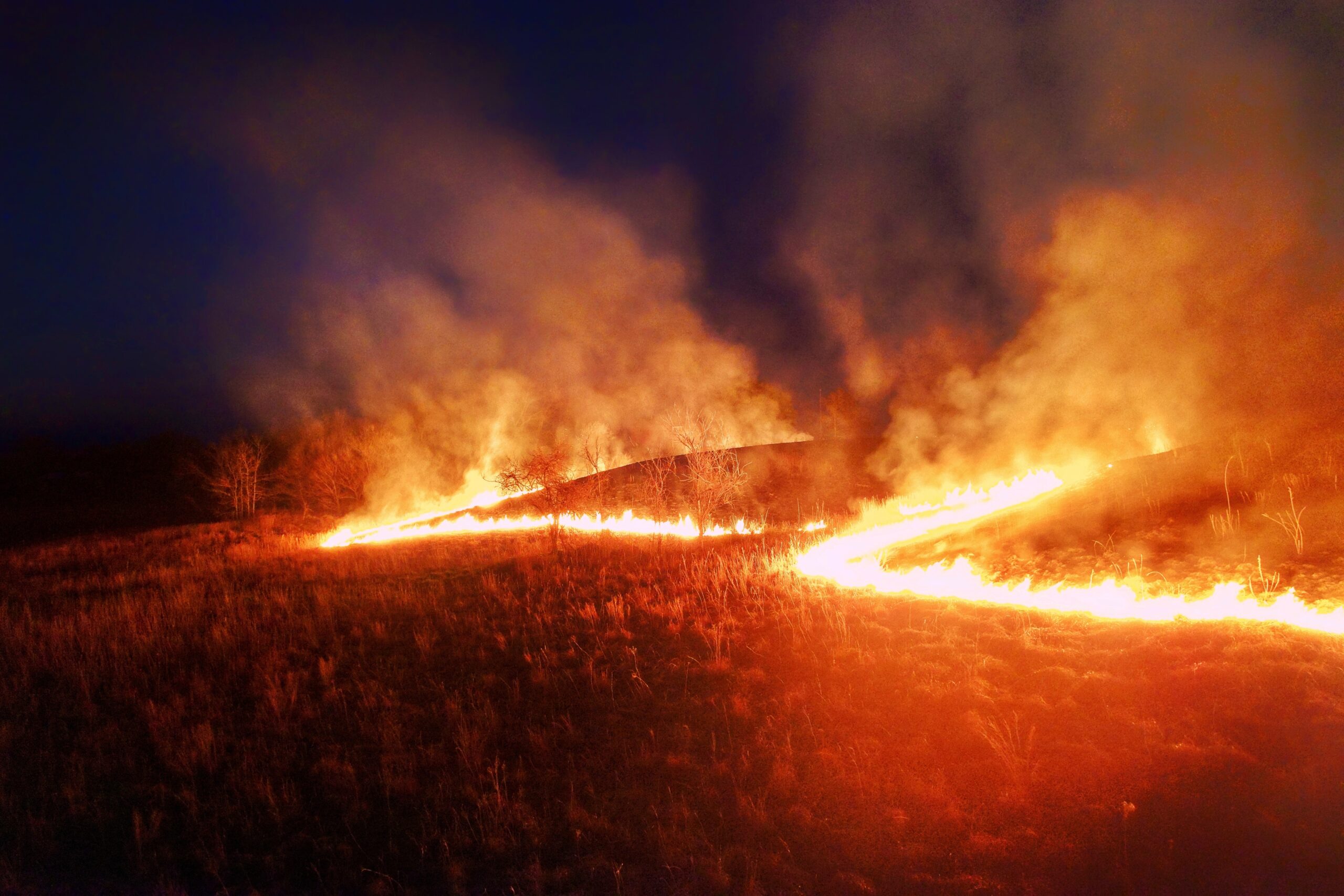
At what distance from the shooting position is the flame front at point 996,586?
7.18m

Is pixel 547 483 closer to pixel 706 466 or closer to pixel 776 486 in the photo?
pixel 706 466

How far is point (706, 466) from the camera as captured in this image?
16516 mm

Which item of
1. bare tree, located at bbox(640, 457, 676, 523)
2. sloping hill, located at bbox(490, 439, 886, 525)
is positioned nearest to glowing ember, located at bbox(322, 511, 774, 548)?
bare tree, located at bbox(640, 457, 676, 523)

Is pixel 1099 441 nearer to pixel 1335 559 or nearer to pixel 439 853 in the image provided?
pixel 1335 559

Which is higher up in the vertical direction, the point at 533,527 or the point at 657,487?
the point at 657,487

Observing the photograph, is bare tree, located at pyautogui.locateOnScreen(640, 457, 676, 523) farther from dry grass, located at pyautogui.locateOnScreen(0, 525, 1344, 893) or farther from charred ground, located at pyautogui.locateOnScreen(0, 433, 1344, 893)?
dry grass, located at pyautogui.locateOnScreen(0, 525, 1344, 893)

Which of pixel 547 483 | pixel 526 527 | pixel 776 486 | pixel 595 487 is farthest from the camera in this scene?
pixel 776 486

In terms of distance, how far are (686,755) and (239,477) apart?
115 feet

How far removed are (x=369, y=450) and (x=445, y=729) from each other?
30.9 metres

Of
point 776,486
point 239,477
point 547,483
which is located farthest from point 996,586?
point 239,477

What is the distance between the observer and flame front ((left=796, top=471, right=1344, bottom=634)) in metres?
7.18

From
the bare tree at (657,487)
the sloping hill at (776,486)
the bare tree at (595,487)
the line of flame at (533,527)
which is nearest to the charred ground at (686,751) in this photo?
the line of flame at (533,527)

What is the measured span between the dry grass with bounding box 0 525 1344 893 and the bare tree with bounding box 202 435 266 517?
26.9 meters

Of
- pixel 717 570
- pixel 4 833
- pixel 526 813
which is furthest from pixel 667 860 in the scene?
pixel 717 570
